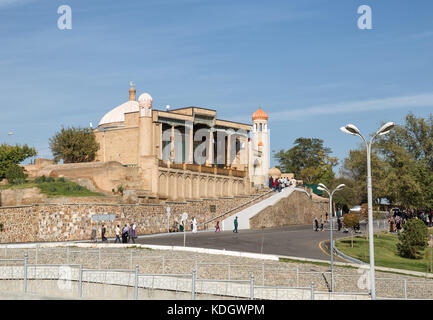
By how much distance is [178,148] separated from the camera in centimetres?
6794

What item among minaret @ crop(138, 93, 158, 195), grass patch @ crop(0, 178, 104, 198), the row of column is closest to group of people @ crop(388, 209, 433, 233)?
the row of column

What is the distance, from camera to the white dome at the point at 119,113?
6988 centimetres

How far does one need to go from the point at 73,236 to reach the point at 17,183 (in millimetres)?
13131

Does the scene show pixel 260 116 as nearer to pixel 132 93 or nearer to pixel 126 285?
pixel 132 93

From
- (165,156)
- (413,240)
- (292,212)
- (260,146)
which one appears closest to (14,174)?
(165,156)

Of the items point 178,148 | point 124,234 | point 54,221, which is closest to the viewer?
point 124,234

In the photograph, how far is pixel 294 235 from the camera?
4938 cm

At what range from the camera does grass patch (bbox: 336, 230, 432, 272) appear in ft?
125

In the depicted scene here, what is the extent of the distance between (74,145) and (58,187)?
12795 millimetres

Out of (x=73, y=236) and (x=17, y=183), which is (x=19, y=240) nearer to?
(x=73, y=236)

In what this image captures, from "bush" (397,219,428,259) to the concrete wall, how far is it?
54.7 feet

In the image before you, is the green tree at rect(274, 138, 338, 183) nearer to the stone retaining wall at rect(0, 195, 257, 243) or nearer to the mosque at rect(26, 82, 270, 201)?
the mosque at rect(26, 82, 270, 201)

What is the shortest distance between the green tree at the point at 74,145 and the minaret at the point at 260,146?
83.0 ft
